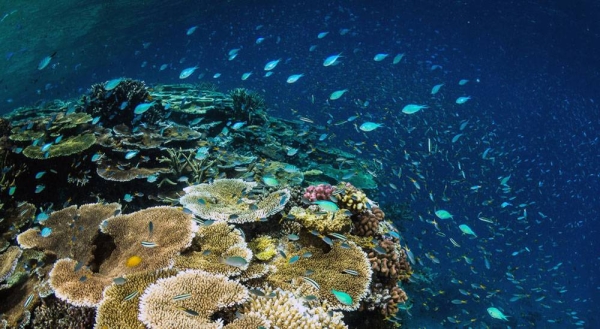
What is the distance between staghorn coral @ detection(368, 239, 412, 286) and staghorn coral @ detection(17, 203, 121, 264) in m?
3.89

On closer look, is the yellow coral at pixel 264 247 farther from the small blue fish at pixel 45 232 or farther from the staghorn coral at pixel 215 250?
the small blue fish at pixel 45 232

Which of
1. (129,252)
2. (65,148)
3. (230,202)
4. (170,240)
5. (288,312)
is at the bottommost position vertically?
(230,202)

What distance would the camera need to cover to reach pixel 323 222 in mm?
4984

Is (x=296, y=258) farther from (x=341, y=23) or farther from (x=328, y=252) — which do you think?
(x=341, y=23)

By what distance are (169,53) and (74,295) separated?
73710 mm

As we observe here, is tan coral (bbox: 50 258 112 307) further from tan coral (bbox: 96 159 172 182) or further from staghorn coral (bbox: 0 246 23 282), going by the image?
tan coral (bbox: 96 159 172 182)

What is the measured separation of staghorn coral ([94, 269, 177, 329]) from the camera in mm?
2992

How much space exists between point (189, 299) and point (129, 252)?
135 centimetres

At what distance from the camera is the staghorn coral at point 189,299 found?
9.62ft

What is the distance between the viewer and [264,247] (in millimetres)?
4660

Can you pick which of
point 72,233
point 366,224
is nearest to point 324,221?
point 366,224

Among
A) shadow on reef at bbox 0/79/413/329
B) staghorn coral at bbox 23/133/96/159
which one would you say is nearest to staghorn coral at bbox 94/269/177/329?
shadow on reef at bbox 0/79/413/329

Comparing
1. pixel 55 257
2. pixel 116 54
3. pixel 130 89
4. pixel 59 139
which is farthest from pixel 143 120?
pixel 116 54

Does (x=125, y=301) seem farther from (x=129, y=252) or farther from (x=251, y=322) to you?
(x=251, y=322)
